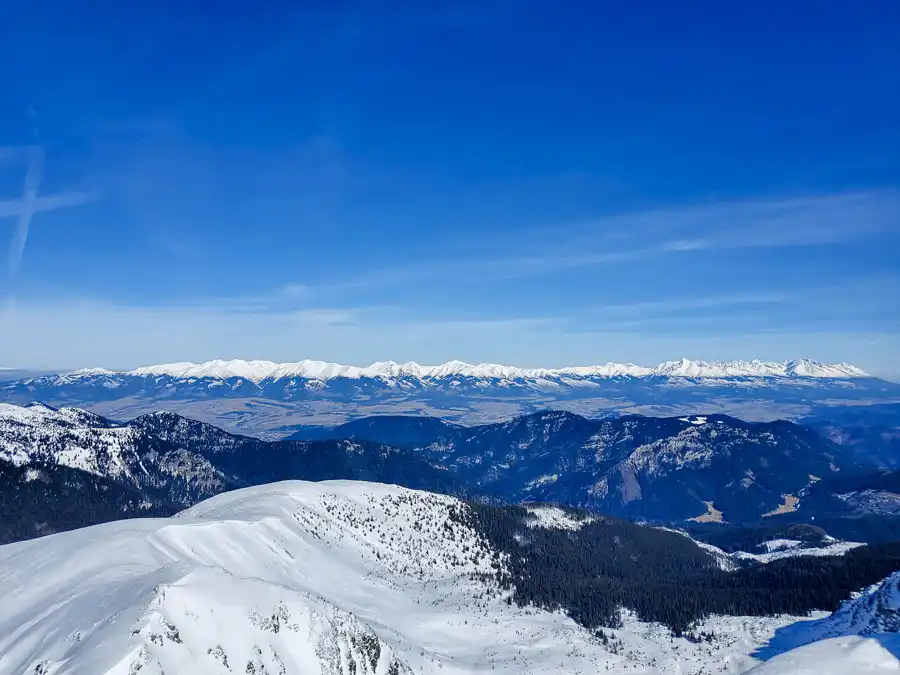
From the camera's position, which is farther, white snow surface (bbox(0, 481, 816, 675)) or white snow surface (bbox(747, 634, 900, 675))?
white snow surface (bbox(747, 634, 900, 675))

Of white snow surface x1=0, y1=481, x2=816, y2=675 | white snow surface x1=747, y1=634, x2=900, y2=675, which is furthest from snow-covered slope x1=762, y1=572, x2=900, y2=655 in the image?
white snow surface x1=747, y1=634, x2=900, y2=675

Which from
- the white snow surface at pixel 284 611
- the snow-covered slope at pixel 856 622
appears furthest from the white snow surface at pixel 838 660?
the snow-covered slope at pixel 856 622

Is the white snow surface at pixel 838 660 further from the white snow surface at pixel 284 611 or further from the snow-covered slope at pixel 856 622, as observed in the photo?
the snow-covered slope at pixel 856 622

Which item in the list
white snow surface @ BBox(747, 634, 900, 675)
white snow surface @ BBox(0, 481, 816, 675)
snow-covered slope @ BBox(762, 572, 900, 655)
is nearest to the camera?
white snow surface @ BBox(0, 481, 816, 675)

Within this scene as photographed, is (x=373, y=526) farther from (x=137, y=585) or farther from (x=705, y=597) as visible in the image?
(x=137, y=585)

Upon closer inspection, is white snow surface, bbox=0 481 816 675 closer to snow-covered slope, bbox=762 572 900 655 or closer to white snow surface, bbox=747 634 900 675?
snow-covered slope, bbox=762 572 900 655

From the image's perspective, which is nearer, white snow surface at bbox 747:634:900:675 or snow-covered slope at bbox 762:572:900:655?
white snow surface at bbox 747:634:900:675

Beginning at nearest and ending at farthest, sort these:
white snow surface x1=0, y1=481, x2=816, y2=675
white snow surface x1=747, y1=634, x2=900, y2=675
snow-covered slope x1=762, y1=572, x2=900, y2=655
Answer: white snow surface x1=0, y1=481, x2=816, y2=675 < white snow surface x1=747, y1=634, x2=900, y2=675 < snow-covered slope x1=762, y1=572, x2=900, y2=655

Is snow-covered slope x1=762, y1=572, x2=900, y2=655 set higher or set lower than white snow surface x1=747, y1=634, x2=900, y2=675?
lower
